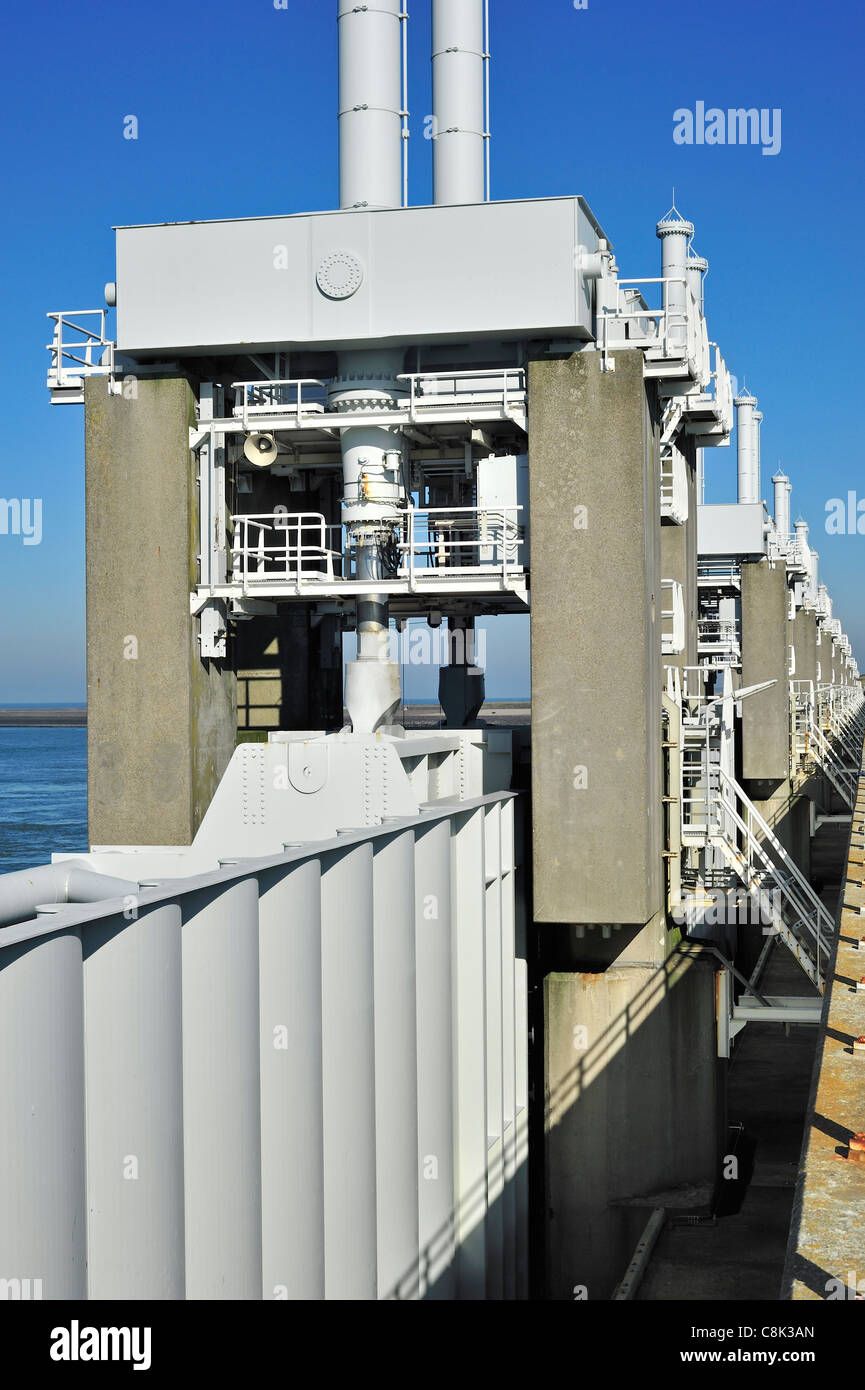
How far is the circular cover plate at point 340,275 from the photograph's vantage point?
20312 mm

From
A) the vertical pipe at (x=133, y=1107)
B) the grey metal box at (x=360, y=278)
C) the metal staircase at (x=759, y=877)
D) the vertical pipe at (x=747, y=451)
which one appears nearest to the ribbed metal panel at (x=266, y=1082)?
the vertical pipe at (x=133, y=1107)

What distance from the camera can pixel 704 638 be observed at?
179 feet

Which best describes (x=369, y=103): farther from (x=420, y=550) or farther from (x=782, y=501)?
(x=782, y=501)

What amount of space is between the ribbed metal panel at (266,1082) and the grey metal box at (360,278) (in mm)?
7058

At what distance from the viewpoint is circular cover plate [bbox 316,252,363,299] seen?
2031cm

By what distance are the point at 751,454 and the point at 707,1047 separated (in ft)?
125

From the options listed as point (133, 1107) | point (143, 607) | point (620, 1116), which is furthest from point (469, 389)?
point (133, 1107)

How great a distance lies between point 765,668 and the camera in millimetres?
48156

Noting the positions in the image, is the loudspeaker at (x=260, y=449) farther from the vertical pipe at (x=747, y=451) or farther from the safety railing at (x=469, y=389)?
the vertical pipe at (x=747, y=451)

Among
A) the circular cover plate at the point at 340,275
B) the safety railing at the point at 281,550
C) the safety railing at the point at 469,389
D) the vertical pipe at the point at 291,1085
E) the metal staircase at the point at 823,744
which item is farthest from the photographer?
the metal staircase at the point at 823,744

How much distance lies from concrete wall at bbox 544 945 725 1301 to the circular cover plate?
A: 10.3m

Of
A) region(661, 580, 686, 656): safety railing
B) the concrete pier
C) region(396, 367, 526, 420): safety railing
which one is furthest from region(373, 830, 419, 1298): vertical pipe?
region(661, 580, 686, 656): safety railing

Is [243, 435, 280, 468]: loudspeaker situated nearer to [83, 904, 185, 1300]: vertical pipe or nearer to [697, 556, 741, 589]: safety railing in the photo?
[83, 904, 185, 1300]: vertical pipe
